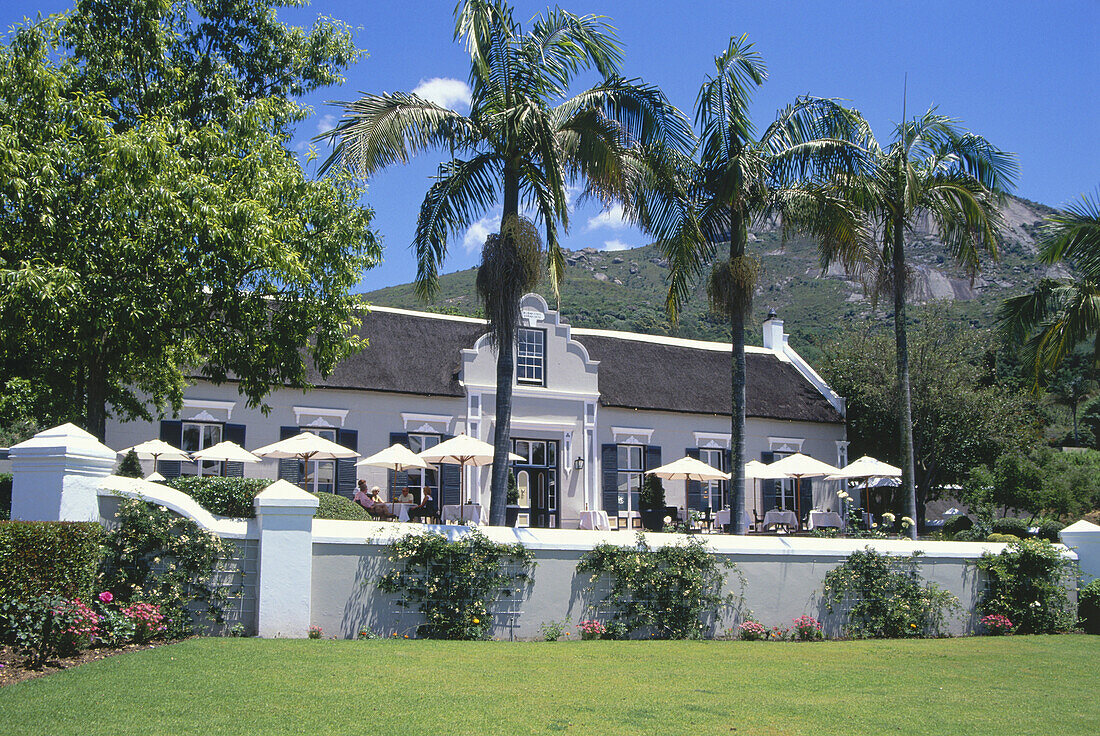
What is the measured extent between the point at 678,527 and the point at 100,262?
9641 mm

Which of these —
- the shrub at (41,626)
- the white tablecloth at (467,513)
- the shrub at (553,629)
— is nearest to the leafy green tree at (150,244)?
the shrub at (41,626)

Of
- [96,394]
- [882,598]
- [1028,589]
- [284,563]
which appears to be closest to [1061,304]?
[1028,589]

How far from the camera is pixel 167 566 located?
992cm

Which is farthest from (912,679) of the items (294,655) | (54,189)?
(54,189)

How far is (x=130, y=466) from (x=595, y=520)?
987 cm

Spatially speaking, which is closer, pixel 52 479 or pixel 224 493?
pixel 52 479

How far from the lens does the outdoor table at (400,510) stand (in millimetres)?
19266

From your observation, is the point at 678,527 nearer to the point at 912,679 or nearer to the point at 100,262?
the point at 912,679

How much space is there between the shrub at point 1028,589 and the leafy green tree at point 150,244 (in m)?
11.8

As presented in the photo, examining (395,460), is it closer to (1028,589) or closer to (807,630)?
(807,630)

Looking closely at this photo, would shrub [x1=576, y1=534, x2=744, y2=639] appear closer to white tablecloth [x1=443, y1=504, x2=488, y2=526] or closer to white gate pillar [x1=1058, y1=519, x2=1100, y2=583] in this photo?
white gate pillar [x1=1058, y1=519, x2=1100, y2=583]

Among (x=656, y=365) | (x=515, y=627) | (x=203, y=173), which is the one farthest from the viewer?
(x=656, y=365)

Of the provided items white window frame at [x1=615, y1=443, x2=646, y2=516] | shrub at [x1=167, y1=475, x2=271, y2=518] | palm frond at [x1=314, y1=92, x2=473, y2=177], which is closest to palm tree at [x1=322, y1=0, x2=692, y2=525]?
palm frond at [x1=314, y1=92, x2=473, y2=177]

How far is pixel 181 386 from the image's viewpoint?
17.2 meters
